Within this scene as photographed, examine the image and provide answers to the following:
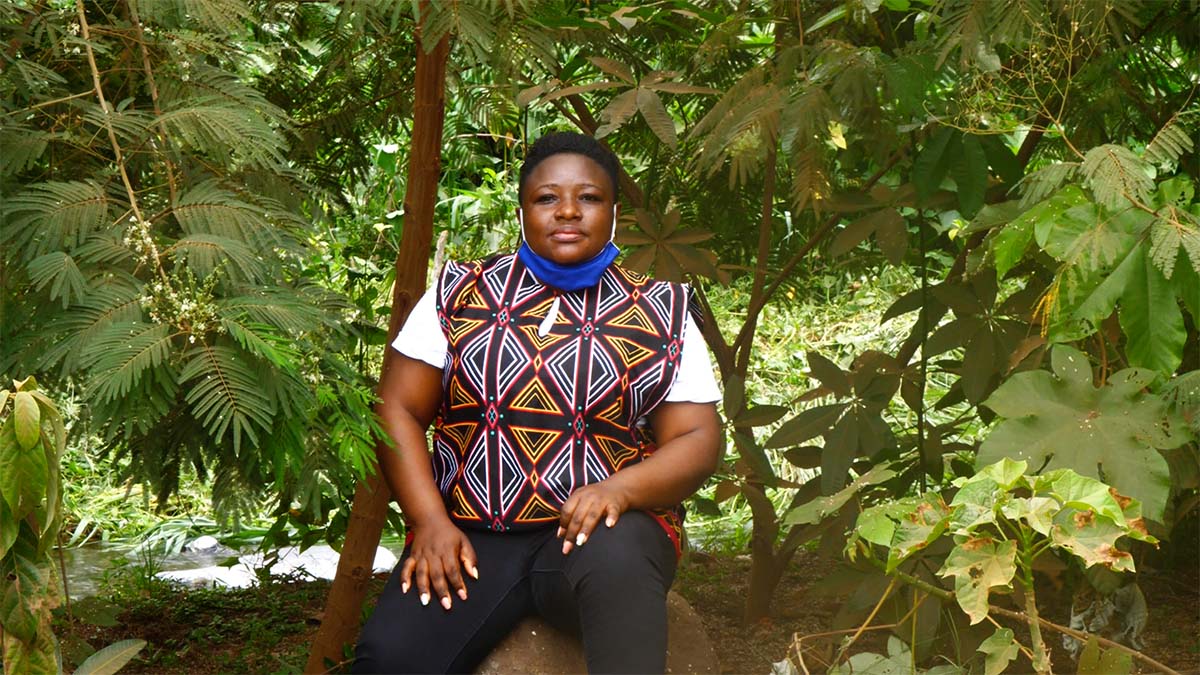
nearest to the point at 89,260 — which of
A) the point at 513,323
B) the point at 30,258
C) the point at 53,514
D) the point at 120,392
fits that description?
the point at 30,258

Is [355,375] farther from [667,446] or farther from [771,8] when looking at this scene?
[771,8]

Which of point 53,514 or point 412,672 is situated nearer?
point 53,514

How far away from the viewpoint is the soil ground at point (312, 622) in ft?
10.9

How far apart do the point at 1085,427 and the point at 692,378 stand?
739mm

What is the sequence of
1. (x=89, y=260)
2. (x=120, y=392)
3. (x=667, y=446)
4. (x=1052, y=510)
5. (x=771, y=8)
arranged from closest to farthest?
(x=120, y=392) < (x=89, y=260) < (x=1052, y=510) < (x=667, y=446) < (x=771, y=8)

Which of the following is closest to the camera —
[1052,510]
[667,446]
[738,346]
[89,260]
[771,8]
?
[89,260]

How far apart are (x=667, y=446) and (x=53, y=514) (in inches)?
42.2

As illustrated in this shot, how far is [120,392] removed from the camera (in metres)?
1.90

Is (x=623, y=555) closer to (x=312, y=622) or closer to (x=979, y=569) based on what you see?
(x=979, y=569)

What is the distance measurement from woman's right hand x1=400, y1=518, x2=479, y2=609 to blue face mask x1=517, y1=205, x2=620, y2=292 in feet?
1.63

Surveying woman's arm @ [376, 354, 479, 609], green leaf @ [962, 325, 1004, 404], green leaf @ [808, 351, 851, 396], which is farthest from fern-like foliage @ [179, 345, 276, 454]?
green leaf @ [962, 325, 1004, 404]

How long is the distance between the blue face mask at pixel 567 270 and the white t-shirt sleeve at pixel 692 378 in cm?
20

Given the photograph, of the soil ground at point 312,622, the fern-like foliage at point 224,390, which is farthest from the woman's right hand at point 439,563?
the soil ground at point 312,622

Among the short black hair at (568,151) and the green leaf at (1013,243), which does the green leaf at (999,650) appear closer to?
the green leaf at (1013,243)
